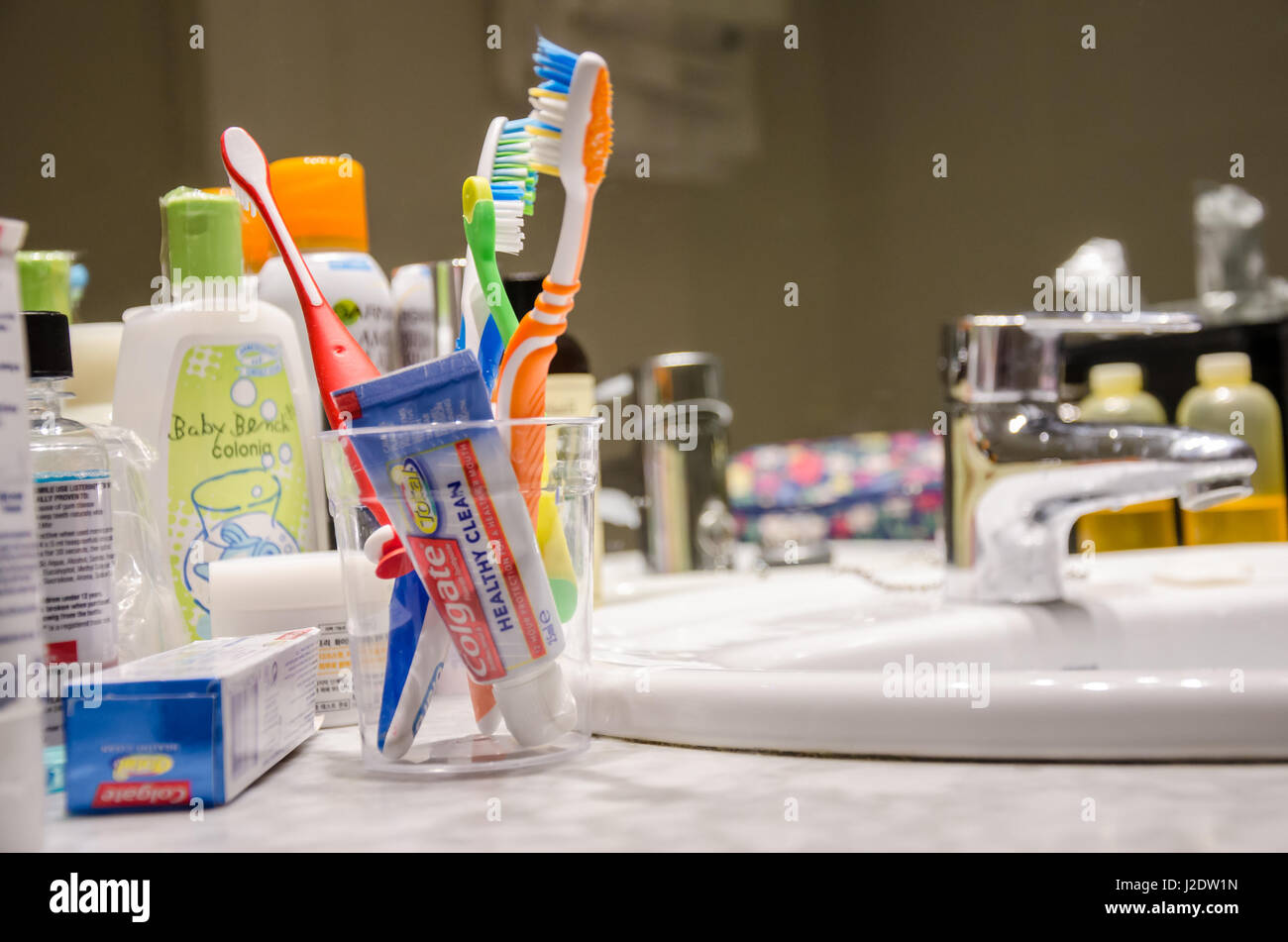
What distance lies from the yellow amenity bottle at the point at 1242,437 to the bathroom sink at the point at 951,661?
0.26 ft

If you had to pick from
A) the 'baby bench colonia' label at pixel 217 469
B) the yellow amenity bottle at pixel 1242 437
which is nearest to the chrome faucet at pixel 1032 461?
the yellow amenity bottle at pixel 1242 437

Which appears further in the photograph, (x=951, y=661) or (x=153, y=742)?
(x=951, y=661)

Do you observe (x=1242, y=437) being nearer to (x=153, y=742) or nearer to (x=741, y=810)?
(x=741, y=810)

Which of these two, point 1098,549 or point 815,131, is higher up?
point 815,131

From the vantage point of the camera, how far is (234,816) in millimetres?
313

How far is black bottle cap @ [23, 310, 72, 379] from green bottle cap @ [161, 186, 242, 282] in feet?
0.28

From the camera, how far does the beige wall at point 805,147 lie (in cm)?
74

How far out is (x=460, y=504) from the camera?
0.34 m

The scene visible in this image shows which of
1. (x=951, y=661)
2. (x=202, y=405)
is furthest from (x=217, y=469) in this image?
(x=951, y=661)

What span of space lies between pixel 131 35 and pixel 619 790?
2.16ft

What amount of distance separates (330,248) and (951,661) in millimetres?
381

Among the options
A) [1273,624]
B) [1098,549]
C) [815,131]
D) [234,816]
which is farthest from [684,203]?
[234,816]

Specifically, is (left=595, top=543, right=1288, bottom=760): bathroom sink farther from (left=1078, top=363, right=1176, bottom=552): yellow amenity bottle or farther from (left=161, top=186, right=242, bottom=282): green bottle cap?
(left=161, top=186, right=242, bottom=282): green bottle cap
